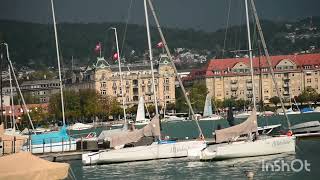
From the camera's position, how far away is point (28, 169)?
3066 cm

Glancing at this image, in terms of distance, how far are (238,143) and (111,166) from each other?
26.8 feet

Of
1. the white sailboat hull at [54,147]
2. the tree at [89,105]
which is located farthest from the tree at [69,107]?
the white sailboat hull at [54,147]

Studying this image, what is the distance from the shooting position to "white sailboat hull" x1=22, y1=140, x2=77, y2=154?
6188 centimetres

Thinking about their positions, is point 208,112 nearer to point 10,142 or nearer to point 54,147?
point 54,147

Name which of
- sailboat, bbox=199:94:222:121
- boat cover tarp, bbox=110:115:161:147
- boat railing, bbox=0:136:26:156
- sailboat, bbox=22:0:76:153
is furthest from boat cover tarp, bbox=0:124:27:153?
sailboat, bbox=199:94:222:121

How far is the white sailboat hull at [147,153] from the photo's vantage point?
2186 inches

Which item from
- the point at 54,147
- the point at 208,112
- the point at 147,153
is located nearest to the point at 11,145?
the point at 54,147

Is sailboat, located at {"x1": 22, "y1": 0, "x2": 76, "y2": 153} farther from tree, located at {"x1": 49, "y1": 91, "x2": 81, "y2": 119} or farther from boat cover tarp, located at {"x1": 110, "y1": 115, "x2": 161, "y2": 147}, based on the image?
tree, located at {"x1": 49, "y1": 91, "x2": 81, "y2": 119}

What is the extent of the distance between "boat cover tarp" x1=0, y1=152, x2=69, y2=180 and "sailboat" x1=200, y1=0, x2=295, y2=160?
2429 centimetres

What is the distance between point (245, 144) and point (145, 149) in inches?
249

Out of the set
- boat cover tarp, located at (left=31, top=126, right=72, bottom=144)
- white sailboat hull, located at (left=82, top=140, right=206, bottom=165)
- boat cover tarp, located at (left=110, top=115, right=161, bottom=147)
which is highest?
boat cover tarp, located at (left=110, top=115, right=161, bottom=147)

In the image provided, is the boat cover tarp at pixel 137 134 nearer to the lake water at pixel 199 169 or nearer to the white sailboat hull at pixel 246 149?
the lake water at pixel 199 169

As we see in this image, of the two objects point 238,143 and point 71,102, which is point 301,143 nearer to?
point 238,143

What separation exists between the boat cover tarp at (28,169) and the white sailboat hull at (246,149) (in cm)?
2418
